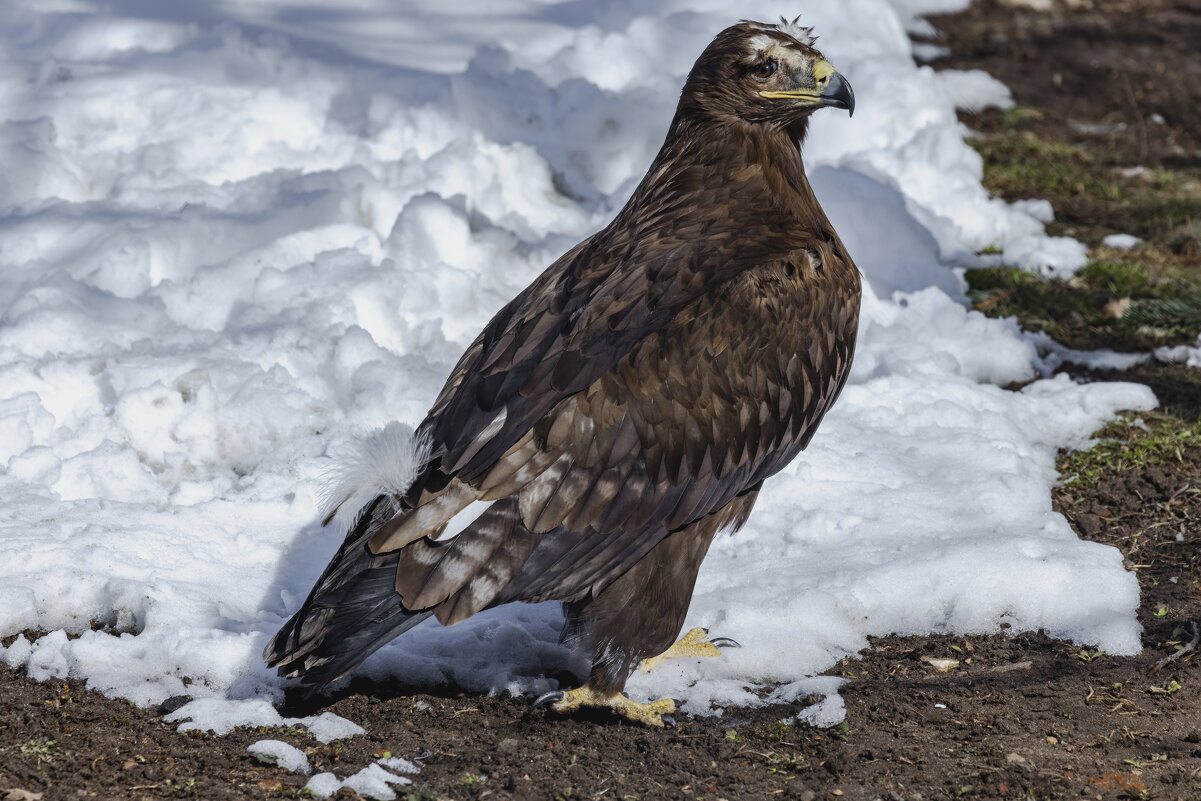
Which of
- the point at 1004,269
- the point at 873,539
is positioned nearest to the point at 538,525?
the point at 873,539

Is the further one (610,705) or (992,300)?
(992,300)

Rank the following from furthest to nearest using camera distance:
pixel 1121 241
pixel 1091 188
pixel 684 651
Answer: pixel 1091 188, pixel 1121 241, pixel 684 651

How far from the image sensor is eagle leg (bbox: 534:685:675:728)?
392cm

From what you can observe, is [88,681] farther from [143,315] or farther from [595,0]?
[595,0]

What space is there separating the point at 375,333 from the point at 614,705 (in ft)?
8.36

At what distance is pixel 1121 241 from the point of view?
7781mm

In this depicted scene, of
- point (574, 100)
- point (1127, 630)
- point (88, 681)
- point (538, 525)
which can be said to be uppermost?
point (574, 100)

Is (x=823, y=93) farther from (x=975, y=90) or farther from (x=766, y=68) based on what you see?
(x=975, y=90)

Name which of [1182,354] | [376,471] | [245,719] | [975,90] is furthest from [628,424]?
[975,90]

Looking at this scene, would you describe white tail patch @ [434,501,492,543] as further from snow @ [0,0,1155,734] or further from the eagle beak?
the eagle beak

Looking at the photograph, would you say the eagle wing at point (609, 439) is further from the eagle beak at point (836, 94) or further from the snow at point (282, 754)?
the eagle beak at point (836, 94)

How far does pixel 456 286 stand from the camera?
6.20 m

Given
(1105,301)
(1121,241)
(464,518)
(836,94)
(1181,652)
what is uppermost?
(836,94)

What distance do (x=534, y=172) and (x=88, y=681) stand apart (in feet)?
14.0
